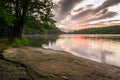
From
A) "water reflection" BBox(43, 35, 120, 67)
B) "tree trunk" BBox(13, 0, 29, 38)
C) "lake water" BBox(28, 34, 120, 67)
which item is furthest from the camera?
"tree trunk" BBox(13, 0, 29, 38)

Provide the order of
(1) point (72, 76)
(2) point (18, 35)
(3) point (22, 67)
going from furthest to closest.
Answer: (2) point (18, 35), (3) point (22, 67), (1) point (72, 76)

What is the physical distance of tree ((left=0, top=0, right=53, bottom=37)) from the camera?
82.7 feet

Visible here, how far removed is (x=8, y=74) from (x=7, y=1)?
65.2 ft

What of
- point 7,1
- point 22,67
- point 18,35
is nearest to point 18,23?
point 18,35

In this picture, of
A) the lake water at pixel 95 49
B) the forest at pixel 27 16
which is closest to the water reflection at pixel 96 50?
the lake water at pixel 95 49

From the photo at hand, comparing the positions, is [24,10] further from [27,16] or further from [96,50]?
[96,50]

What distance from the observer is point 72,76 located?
22.5 ft

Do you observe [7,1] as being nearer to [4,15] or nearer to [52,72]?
[4,15]

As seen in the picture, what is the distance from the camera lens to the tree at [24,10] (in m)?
25.2

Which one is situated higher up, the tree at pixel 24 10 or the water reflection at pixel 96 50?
the tree at pixel 24 10

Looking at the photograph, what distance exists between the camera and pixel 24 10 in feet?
83.2

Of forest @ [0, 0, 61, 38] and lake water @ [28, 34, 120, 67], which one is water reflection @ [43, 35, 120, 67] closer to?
lake water @ [28, 34, 120, 67]

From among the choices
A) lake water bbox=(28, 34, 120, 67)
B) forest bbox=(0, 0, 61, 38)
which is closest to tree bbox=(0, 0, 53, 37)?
forest bbox=(0, 0, 61, 38)

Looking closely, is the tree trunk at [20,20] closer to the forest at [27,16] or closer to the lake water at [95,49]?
the forest at [27,16]
